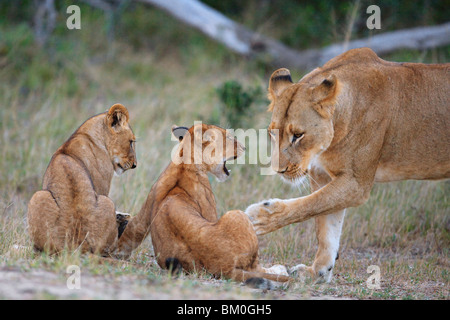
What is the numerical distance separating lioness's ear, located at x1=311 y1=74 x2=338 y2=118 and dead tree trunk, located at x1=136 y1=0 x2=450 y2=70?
7.11 meters

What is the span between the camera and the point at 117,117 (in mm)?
5992

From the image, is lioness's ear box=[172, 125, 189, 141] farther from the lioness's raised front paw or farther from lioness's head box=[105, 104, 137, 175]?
the lioness's raised front paw

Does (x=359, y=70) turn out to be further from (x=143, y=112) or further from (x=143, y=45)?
(x=143, y=45)

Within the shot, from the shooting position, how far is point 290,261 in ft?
21.4

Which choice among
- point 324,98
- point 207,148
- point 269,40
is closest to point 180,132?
point 207,148

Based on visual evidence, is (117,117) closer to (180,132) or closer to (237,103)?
(180,132)

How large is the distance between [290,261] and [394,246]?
1483 millimetres

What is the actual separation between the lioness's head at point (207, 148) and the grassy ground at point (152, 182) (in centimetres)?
98

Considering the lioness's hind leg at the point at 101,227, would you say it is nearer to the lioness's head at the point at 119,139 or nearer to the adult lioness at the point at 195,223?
the adult lioness at the point at 195,223

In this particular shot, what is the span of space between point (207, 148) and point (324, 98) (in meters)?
1.17

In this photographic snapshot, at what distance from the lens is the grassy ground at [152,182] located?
14.5 feet

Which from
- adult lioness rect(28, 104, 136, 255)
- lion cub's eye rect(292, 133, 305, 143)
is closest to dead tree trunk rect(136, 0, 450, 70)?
lion cub's eye rect(292, 133, 305, 143)

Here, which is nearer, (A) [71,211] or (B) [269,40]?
(A) [71,211]

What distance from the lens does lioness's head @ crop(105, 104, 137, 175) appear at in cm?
596
